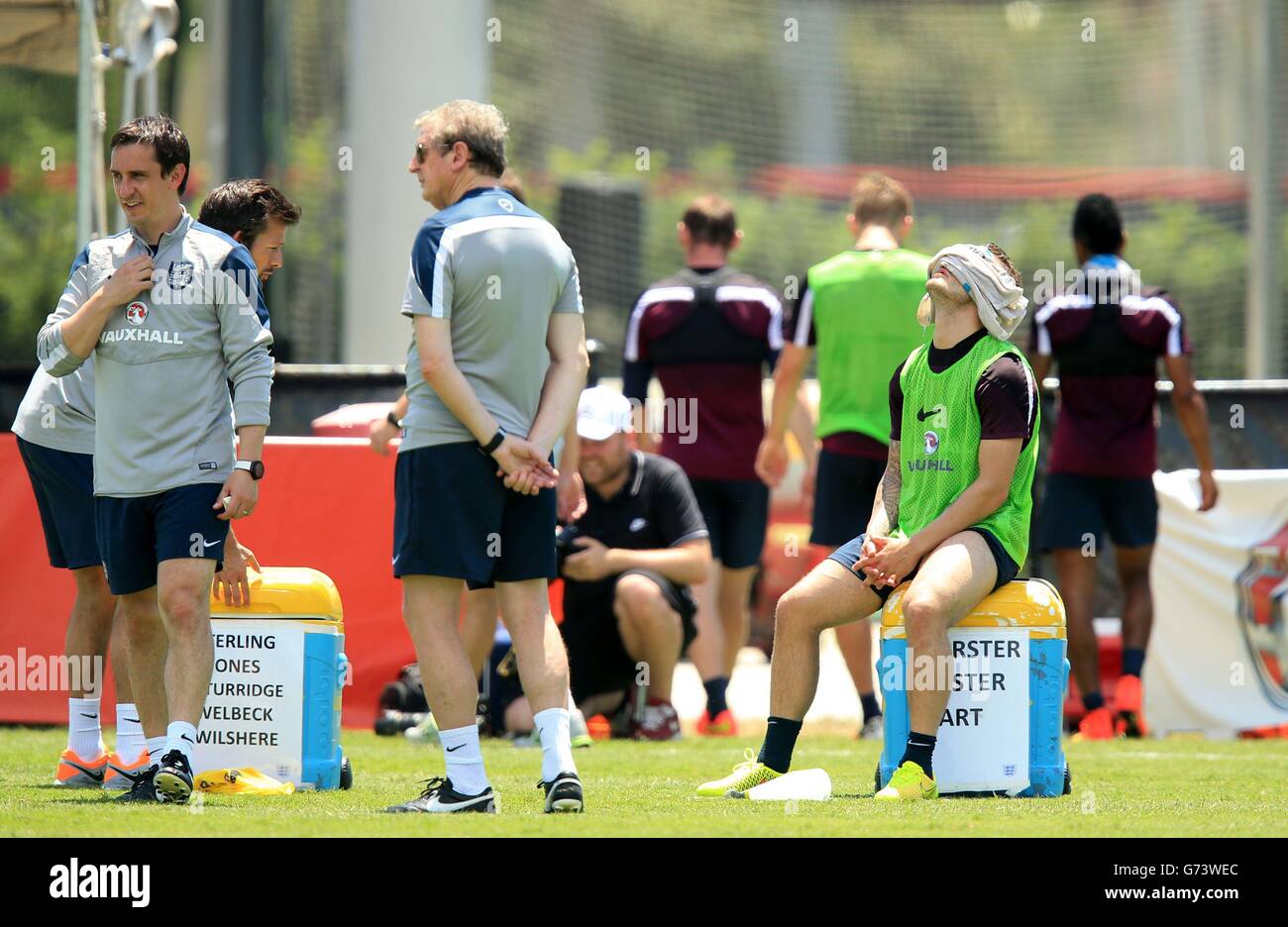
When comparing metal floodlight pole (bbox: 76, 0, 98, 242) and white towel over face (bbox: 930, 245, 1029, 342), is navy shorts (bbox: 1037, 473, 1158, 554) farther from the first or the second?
metal floodlight pole (bbox: 76, 0, 98, 242)

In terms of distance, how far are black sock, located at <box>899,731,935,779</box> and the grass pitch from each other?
4.9 inches

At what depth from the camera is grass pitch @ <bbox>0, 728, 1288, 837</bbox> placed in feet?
15.8

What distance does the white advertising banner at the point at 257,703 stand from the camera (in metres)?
5.99

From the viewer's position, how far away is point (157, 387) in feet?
18.0

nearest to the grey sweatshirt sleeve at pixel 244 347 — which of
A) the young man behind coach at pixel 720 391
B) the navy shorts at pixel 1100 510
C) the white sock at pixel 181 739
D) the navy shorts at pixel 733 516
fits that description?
the white sock at pixel 181 739

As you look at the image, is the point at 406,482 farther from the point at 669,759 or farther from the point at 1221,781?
the point at 1221,781

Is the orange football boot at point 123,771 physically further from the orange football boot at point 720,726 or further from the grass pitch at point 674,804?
the orange football boot at point 720,726

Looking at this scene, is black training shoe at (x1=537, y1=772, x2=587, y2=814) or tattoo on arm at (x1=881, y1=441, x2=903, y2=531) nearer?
black training shoe at (x1=537, y1=772, x2=587, y2=814)

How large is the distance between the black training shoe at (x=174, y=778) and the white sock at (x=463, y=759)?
0.71 m

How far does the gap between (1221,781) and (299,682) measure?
9.92 feet

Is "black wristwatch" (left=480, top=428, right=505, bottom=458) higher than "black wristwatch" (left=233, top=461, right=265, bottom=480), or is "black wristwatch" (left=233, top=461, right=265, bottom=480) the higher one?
"black wristwatch" (left=480, top=428, right=505, bottom=458)

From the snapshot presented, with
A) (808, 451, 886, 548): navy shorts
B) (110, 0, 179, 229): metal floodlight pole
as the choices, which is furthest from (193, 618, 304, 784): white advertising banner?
(110, 0, 179, 229): metal floodlight pole
